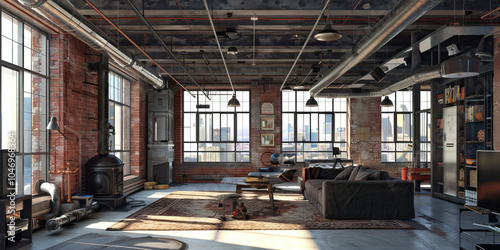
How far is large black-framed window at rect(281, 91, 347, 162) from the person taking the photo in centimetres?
1534

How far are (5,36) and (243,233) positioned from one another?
4.83 metres

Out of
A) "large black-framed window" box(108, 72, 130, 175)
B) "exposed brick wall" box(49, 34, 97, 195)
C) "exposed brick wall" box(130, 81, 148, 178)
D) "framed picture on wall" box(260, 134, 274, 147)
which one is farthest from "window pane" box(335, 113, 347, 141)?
"exposed brick wall" box(49, 34, 97, 195)

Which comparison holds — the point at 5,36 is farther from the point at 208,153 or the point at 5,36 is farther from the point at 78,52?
the point at 208,153

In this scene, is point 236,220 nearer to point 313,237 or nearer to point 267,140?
point 313,237

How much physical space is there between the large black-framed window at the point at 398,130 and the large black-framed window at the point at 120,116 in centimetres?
946

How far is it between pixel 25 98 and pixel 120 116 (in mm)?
4736

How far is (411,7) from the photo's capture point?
485 cm

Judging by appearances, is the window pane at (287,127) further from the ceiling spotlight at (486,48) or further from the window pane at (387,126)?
the ceiling spotlight at (486,48)

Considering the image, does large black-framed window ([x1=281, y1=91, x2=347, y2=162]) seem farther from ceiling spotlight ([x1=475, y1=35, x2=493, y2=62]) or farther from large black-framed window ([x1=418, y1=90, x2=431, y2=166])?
ceiling spotlight ([x1=475, y1=35, x2=493, y2=62])

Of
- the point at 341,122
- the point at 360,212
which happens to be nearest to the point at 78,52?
the point at 360,212

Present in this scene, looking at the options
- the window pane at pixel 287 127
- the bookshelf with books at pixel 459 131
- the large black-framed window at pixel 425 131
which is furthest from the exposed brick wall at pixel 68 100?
the large black-framed window at pixel 425 131

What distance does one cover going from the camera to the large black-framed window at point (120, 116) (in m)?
10.9

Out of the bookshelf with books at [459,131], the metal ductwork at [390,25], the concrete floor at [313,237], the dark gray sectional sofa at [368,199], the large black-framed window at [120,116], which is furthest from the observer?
the large black-framed window at [120,116]

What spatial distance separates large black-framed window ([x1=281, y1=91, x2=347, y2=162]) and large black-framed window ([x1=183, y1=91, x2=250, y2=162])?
1.50m
